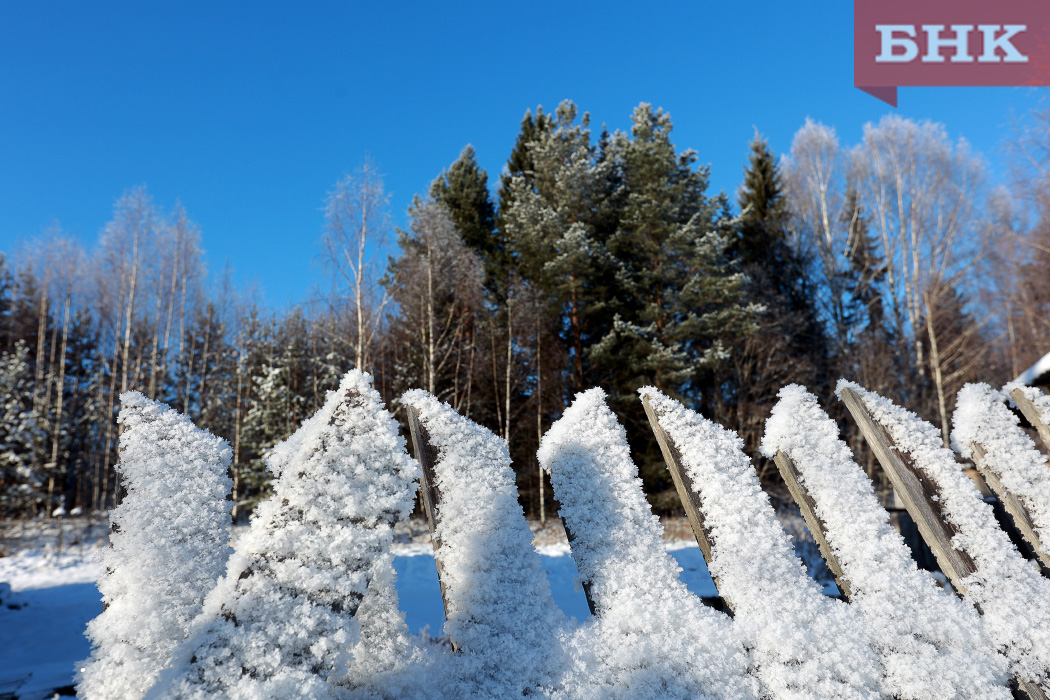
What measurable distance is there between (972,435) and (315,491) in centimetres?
247

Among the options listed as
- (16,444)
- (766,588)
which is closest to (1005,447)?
(766,588)

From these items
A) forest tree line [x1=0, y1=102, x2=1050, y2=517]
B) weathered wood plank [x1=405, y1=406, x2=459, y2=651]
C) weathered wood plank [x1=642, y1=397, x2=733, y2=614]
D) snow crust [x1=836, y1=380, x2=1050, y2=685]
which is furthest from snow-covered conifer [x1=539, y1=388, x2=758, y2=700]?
forest tree line [x1=0, y1=102, x2=1050, y2=517]

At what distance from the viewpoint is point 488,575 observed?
3.76ft

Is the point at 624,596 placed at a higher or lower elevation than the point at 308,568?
lower

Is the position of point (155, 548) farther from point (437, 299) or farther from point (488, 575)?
point (437, 299)

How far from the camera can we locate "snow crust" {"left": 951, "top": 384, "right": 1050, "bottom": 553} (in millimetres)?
1890

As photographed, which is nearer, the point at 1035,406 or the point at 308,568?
the point at 308,568

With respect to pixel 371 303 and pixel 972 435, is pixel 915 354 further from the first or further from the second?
pixel 972 435

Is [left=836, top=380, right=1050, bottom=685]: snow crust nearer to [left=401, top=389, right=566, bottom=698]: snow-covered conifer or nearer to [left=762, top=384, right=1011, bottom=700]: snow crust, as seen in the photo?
[left=762, top=384, right=1011, bottom=700]: snow crust

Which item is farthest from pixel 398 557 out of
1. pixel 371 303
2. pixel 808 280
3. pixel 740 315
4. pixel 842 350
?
pixel 808 280

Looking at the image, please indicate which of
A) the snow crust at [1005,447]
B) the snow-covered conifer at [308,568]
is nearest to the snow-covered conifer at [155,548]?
the snow-covered conifer at [308,568]

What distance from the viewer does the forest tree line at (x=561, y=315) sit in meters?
14.1

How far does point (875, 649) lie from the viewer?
1.29 metres

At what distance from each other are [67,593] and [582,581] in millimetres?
9534
